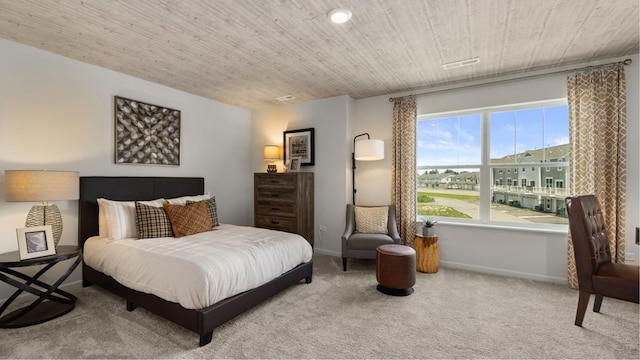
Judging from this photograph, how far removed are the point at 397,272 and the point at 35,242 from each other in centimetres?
323

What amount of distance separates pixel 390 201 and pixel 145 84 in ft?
12.3

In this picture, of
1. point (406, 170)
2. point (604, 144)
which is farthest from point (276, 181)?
point (604, 144)

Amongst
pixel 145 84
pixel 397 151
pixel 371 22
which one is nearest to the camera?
pixel 371 22

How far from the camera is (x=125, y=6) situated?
2.09m

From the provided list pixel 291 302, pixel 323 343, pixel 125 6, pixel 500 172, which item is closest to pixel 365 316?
pixel 323 343

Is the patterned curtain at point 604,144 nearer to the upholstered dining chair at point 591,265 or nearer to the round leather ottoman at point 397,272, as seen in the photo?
the upholstered dining chair at point 591,265

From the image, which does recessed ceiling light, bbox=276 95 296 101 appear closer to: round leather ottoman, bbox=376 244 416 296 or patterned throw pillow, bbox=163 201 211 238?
patterned throw pillow, bbox=163 201 211 238

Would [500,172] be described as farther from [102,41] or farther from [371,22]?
[102,41]

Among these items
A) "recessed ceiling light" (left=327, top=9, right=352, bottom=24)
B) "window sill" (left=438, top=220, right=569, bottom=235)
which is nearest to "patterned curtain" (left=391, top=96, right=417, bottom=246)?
"window sill" (left=438, top=220, right=569, bottom=235)

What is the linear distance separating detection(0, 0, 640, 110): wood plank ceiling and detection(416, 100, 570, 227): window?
603 mm

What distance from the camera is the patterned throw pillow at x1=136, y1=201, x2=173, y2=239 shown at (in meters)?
2.88

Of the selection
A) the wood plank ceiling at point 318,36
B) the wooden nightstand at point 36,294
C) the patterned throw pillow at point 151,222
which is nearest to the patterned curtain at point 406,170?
the wood plank ceiling at point 318,36

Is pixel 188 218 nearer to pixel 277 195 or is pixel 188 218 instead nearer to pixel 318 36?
pixel 277 195

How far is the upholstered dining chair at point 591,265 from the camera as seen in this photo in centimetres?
206
